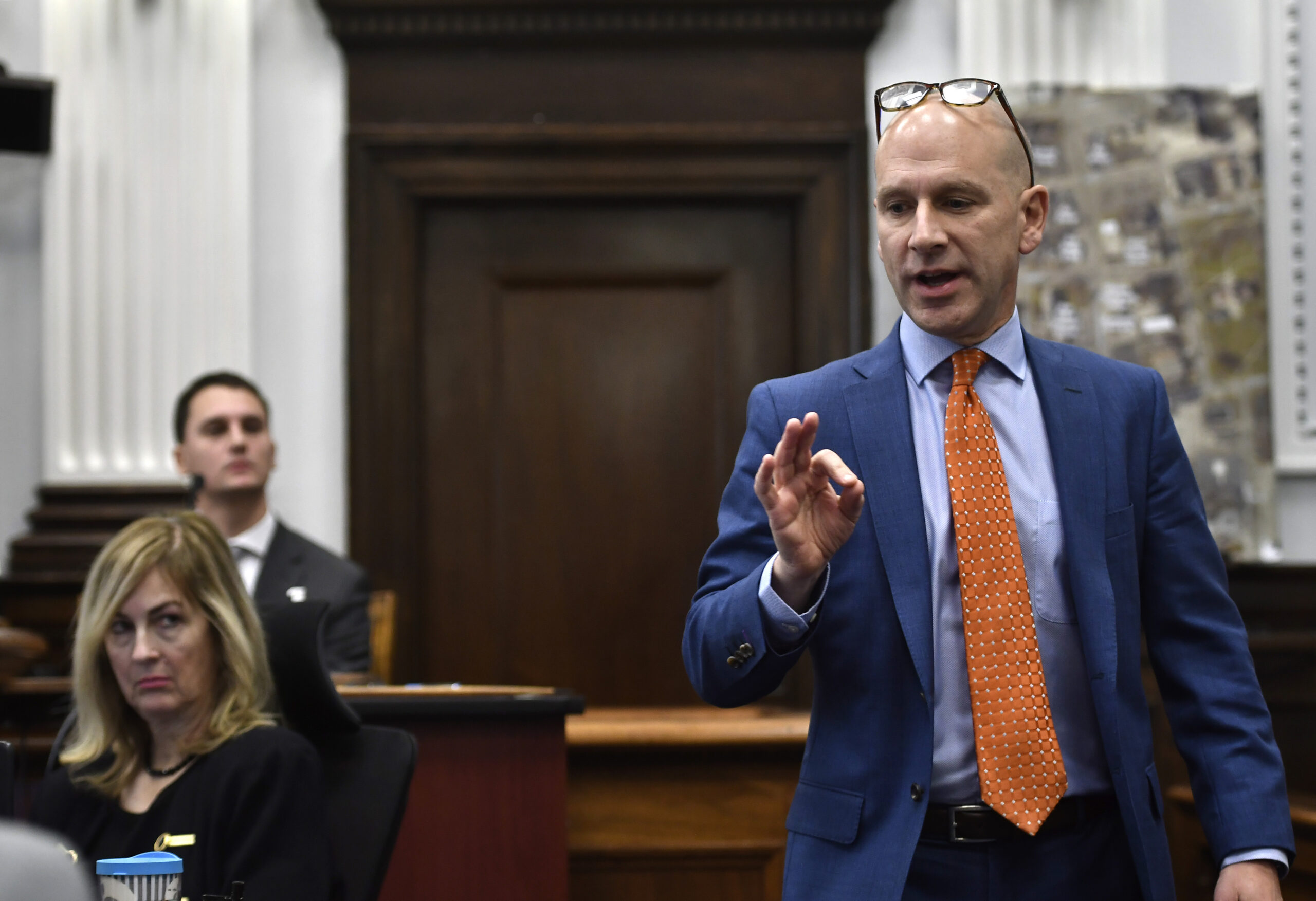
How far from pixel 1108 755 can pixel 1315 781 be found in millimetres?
2852

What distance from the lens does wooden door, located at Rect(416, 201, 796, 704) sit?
14.3 feet

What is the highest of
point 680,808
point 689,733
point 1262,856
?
point 1262,856

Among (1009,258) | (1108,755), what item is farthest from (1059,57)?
(1108,755)

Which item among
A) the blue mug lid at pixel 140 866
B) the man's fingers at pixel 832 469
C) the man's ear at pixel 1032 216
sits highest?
the man's ear at pixel 1032 216

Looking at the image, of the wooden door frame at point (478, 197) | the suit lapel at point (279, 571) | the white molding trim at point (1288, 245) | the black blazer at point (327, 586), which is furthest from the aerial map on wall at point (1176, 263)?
the suit lapel at point (279, 571)

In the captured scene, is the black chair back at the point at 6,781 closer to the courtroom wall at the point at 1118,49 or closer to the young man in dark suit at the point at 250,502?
the young man in dark suit at the point at 250,502

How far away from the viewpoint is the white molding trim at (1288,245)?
4195 millimetres

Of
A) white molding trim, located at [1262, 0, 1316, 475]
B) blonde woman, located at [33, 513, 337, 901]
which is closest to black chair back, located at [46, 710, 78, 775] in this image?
blonde woman, located at [33, 513, 337, 901]

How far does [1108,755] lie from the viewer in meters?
1.46

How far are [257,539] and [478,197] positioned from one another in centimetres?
139

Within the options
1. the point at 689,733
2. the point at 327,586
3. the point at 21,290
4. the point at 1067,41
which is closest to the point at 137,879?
the point at 689,733

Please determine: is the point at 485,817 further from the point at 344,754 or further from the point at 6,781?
the point at 6,781

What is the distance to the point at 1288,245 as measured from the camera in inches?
166

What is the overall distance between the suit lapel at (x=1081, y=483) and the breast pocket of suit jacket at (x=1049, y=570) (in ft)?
0.05
